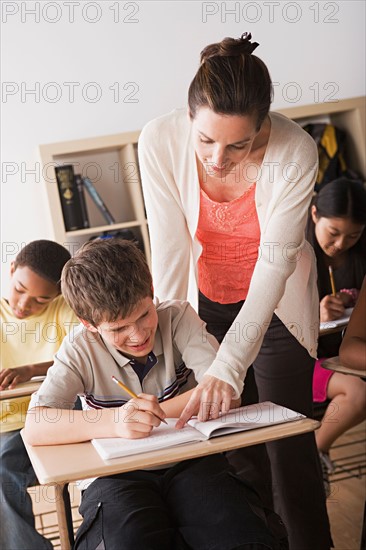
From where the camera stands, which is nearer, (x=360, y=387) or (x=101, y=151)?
(x=360, y=387)

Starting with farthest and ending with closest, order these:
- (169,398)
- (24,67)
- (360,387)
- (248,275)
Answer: (24,67)
(360,387)
(248,275)
(169,398)

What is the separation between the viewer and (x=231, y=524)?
1.45 meters

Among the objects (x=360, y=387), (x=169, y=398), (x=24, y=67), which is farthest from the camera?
(x=24, y=67)

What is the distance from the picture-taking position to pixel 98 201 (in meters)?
4.11

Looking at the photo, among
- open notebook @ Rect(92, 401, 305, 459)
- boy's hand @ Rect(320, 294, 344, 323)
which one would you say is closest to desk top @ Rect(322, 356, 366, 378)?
open notebook @ Rect(92, 401, 305, 459)

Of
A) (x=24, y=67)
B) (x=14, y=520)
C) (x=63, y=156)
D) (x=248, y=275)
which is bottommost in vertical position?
(x=14, y=520)

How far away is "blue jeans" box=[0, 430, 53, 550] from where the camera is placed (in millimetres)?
2375

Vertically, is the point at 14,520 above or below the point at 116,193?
below

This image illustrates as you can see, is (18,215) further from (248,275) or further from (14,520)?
(248,275)

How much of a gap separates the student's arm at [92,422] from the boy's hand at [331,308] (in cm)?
130

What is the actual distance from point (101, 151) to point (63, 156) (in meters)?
0.21

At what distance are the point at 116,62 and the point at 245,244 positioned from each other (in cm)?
252

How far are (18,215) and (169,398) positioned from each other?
2.59 metres

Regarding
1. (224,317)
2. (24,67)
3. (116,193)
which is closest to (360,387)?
(224,317)
